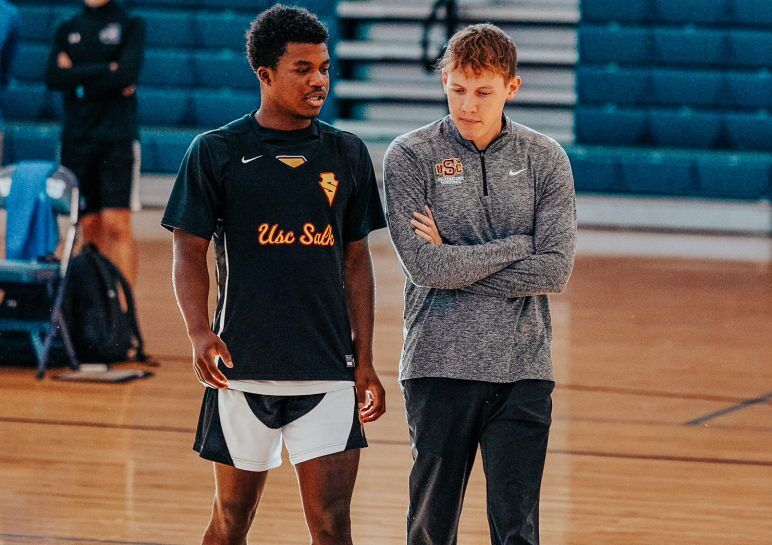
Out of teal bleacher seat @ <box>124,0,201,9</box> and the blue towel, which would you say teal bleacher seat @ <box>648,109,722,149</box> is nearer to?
teal bleacher seat @ <box>124,0,201,9</box>

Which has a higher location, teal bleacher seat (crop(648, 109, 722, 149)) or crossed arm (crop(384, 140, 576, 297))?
crossed arm (crop(384, 140, 576, 297))

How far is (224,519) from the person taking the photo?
8.36ft

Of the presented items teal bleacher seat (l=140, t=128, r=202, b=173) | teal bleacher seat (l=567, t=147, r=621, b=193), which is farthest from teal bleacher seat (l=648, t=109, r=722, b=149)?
teal bleacher seat (l=140, t=128, r=202, b=173)

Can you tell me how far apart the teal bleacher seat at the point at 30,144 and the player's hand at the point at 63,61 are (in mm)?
4579

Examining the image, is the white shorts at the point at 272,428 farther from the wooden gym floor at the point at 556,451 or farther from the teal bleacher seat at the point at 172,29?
the teal bleacher seat at the point at 172,29

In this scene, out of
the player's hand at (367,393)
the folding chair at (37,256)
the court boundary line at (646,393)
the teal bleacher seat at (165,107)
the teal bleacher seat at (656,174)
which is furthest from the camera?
the teal bleacher seat at (165,107)

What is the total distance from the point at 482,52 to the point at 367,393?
0.70 m

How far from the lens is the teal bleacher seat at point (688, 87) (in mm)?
10930

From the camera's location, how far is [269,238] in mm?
2486

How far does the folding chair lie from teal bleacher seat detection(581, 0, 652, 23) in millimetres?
6519

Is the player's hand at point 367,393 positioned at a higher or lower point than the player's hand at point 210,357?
lower

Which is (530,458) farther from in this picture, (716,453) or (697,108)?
(697,108)

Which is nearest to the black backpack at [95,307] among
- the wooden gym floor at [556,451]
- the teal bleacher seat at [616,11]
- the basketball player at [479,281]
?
the wooden gym floor at [556,451]

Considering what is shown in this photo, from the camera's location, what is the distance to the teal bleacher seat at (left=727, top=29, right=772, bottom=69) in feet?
35.6
